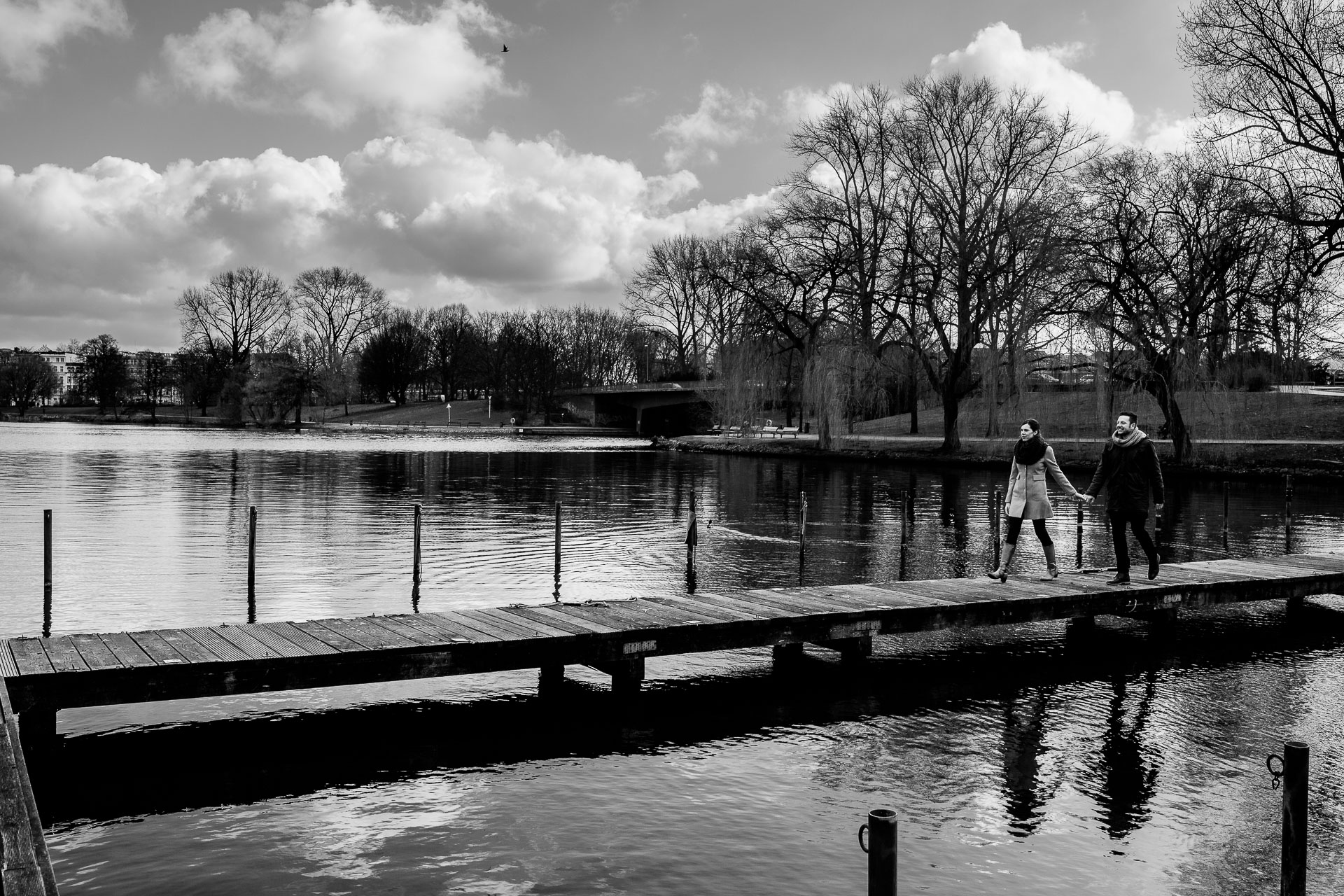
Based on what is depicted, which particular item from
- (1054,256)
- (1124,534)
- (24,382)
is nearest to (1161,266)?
(1054,256)

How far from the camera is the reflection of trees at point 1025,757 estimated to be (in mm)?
8547

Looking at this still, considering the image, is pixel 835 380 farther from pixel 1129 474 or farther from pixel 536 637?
pixel 536 637

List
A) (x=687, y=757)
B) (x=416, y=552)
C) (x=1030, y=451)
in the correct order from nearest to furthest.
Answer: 1. (x=687, y=757)
2. (x=1030, y=451)
3. (x=416, y=552)

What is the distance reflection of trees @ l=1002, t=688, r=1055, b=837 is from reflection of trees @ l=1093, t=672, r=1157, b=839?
47cm

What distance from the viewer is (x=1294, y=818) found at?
5898 mm

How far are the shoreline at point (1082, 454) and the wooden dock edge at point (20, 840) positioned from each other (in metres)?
40.8

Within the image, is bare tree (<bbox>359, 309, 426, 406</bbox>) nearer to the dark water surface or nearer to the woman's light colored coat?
the dark water surface

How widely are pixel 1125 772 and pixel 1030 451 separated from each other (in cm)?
576

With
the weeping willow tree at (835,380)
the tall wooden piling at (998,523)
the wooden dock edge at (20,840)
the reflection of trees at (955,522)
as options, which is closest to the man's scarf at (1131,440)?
the tall wooden piling at (998,523)

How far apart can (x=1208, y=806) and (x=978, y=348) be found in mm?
51004

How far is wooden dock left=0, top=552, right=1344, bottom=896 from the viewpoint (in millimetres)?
9312

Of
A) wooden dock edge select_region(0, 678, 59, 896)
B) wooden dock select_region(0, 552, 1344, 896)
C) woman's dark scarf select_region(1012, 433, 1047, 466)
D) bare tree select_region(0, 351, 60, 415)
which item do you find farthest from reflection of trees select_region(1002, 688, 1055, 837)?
bare tree select_region(0, 351, 60, 415)

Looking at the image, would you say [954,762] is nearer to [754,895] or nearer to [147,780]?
[754,895]

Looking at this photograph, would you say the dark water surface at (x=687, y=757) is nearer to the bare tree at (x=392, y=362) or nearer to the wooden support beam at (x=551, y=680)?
the wooden support beam at (x=551, y=680)
